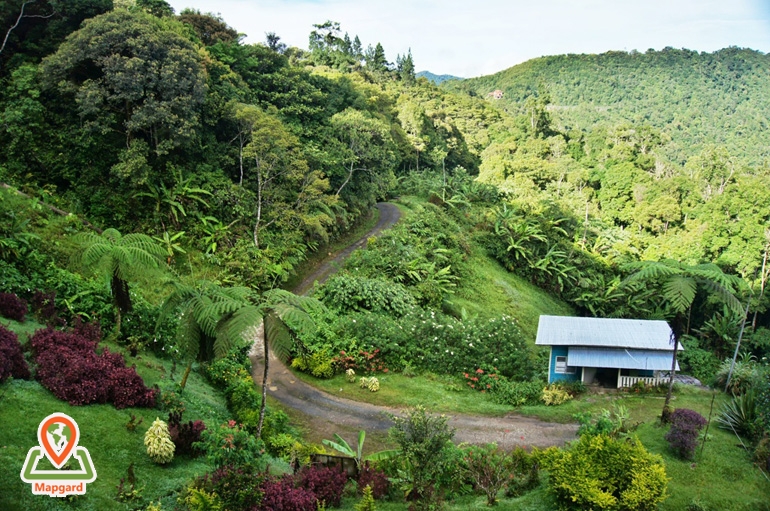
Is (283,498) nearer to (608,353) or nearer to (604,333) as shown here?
(608,353)

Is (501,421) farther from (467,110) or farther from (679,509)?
(467,110)

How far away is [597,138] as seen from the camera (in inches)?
1956

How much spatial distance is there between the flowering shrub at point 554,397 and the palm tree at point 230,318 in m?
7.95

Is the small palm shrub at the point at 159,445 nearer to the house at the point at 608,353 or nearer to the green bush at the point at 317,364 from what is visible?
the green bush at the point at 317,364

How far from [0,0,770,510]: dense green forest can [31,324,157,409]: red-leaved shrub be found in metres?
0.04

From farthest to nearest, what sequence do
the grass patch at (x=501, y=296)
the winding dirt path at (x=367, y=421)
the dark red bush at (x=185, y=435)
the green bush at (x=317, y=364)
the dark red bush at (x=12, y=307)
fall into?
the grass patch at (x=501, y=296) < the green bush at (x=317, y=364) < the winding dirt path at (x=367, y=421) < the dark red bush at (x=12, y=307) < the dark red bush at (x=185, y=435)

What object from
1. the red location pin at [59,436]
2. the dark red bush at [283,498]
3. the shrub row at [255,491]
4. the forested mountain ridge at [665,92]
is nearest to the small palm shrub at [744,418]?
the shrub row at [255,491]

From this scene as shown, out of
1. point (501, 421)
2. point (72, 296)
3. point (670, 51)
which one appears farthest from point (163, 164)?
point (670, 51)

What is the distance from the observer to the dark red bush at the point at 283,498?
646cm

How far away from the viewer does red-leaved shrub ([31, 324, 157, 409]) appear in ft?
25.9

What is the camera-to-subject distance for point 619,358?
48.6ft

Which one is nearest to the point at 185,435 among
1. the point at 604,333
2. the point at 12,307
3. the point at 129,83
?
the point at 12,307

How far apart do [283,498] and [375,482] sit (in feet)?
6.54

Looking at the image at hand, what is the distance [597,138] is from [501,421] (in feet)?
143
